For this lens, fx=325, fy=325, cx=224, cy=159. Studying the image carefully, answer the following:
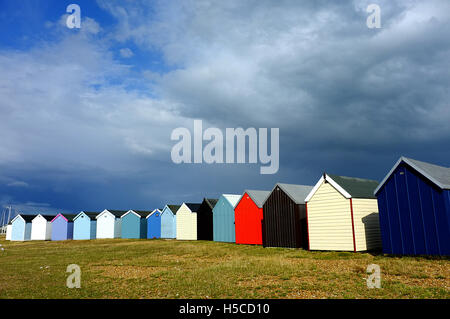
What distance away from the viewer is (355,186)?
27.0 meters

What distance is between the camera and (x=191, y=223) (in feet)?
169

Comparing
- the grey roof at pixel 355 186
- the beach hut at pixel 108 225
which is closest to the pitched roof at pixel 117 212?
the beach hut at pixel 108 225

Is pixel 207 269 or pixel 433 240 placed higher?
pixel 433 240

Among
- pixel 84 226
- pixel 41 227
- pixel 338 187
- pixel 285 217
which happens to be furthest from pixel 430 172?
pixel 41 227

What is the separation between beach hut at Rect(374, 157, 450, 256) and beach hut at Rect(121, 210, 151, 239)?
158 feet

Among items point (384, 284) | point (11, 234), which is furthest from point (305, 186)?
point (11, 234)

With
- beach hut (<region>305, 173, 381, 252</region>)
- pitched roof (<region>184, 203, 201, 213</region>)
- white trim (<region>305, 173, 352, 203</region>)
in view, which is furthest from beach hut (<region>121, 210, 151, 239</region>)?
white trim (<region>305, 173, 352, 203</region>)

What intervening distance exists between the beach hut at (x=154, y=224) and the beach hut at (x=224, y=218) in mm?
17083

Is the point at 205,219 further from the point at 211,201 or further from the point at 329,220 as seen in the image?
the point at 329,220

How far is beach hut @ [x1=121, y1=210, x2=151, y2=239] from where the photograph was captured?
A: 202 feet

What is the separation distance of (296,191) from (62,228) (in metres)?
53.7

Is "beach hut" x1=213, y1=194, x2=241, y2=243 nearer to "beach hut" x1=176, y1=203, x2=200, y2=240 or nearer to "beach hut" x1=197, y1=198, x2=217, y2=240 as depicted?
"beach hut" x1=197, y1=198, x2=217, y2=240
